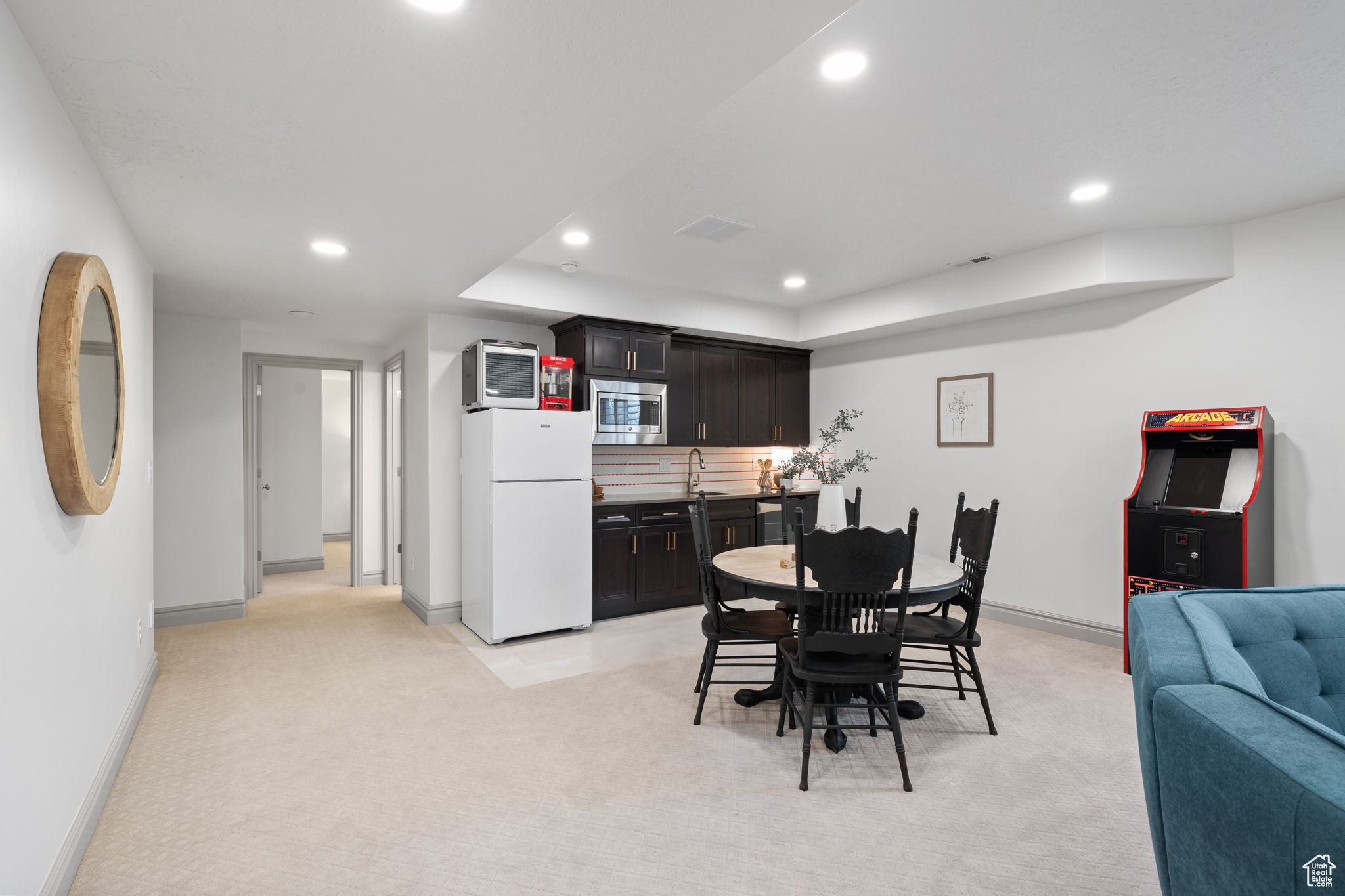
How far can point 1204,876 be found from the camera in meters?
1.08

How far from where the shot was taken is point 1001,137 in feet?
9.10

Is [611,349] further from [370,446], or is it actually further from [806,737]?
[806,737]

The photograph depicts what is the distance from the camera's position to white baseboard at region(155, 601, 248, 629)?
4906 mm

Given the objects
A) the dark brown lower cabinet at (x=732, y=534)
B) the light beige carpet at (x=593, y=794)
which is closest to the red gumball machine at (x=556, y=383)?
the dark brown lower cabinet at (x=732, y=534)

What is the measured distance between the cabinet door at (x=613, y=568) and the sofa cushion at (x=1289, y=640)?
3898 millimetres

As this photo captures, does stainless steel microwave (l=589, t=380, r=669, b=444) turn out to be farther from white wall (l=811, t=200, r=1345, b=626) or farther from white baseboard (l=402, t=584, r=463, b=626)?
white wall (l=811, t=200, r=1345, b=626)

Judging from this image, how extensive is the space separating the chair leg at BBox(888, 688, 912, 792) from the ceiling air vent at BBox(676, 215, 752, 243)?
2582mm

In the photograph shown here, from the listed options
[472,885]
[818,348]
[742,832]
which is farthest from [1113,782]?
[818,348]

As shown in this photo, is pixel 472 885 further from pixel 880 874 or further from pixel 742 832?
pixel 880 874

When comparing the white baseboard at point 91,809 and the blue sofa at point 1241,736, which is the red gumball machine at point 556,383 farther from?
the blue sofa at point 1241,736

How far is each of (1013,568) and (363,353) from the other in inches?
237

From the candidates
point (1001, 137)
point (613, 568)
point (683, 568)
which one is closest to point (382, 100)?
point (1001, 137)

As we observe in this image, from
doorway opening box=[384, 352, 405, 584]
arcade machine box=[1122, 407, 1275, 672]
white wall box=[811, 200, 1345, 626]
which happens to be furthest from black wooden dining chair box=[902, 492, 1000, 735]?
doorway opening box=[384, 352, 405, 584]

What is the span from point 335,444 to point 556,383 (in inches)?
227
